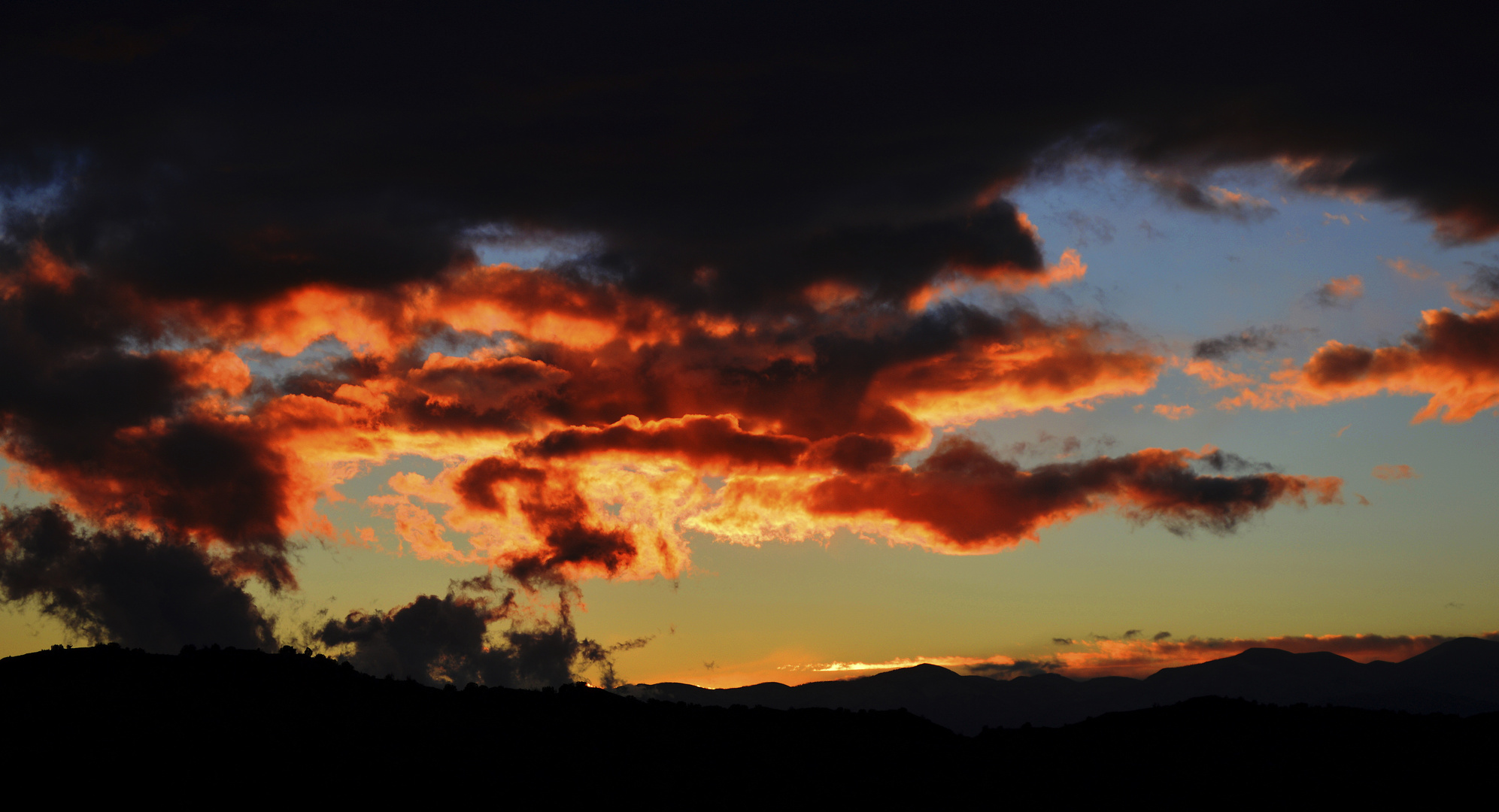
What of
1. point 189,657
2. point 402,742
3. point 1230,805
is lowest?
point 1230,805

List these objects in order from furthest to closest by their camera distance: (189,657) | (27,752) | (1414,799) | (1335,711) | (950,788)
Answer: (189,657) < (1335,711) < (950,788) < (27,752) < (1414,799)

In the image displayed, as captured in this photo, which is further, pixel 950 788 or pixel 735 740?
pixel 735 740

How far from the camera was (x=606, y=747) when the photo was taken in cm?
8050

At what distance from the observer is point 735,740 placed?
8481cm

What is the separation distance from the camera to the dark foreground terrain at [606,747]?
68.4 m

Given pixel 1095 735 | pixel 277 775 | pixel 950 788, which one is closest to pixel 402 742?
pixel 277 775

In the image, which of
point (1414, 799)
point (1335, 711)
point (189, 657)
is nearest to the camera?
point (1414, 799)

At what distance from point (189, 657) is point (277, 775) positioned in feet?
90.5

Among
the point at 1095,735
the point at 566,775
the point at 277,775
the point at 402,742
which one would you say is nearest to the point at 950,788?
the point at 1095,735

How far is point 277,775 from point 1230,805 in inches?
2419

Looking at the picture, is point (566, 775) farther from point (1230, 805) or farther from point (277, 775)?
point (1230, 805)

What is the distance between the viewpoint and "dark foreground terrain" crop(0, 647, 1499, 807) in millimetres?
68438

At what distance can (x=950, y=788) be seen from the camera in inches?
2872

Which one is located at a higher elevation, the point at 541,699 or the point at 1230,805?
the point at 541,699
